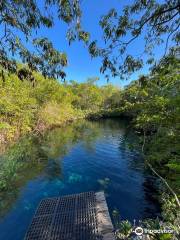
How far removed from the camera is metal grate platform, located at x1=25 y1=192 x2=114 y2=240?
5289mm

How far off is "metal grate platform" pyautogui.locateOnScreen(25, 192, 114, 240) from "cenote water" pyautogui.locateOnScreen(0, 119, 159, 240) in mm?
816

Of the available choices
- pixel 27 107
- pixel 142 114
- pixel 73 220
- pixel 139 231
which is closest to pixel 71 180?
pixel 73 220

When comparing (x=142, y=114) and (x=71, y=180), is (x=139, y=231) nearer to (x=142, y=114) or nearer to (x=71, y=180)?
(x=142, y=114)

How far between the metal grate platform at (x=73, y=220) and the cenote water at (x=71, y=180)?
2.68 feet

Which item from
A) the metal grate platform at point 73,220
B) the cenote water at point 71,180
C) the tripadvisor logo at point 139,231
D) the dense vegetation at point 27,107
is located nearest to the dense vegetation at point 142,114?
the dense vegetation at point 27,107

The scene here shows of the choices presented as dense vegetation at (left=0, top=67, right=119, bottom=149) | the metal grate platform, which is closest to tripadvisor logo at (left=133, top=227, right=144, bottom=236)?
the metal grate platform

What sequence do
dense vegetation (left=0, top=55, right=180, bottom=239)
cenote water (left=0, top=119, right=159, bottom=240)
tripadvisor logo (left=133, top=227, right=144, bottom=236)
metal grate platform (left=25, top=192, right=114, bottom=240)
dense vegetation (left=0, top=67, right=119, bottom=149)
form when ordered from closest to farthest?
tripadvisor logo (left=133, top=227, right=144, bottom=236)
metal grate platform (left=25, top=192, right=114, bottom=240)
dense vegetation (left=0, top=55, right=180, bottom=239)
cenote water (left=0, top=119, right=159, bottom=240)
dense vegetation (left=0, top=67, right=119, bottom=149)

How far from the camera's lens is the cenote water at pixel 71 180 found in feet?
24.4

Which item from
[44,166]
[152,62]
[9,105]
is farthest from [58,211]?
[9,105]

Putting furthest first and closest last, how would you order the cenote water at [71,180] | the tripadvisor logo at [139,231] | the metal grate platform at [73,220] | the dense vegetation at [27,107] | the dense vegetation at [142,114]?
the dense vegetation at [27,107] → the cenote water at [71,180] → the dense vegetation at [142,114] → the metal grate platform at [73,220] → the tripadvisor logo at [139,231]

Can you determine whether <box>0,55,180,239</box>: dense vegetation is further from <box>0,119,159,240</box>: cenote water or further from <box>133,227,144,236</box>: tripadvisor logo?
<box>133,227,144,236</box>: tripadvisor logo

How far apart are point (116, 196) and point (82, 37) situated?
668 cm

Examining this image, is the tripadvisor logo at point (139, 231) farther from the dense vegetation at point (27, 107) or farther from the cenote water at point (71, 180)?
the cenote water at point (71, 180)

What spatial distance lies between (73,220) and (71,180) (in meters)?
4.59
